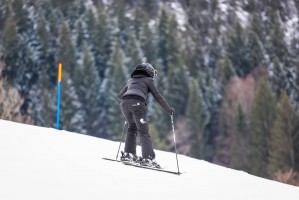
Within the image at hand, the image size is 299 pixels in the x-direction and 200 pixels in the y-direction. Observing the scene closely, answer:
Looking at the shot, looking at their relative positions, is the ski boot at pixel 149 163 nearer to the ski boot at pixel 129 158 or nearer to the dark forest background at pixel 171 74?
the ski boot at pixel 129 158

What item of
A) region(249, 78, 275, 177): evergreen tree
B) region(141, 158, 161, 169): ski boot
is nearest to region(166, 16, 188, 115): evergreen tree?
region(249, 78, 275, 177): evergreen tree

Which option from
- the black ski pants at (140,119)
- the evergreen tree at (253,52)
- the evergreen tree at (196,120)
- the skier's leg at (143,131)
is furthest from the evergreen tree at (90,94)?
the skier's leg at (143,131)

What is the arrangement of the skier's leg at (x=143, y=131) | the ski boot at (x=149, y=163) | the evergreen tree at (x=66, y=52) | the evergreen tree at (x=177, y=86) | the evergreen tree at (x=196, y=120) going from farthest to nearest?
the evergreen tree at (x=66, y=52), the evergreen tree at (x=177, y=86), the evergreen tree at (x=196, y=120), the skier's leg at (x=143, y=131), the ski boot at (x=149, y=163)

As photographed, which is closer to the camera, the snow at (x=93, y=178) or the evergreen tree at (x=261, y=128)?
the snow at (x=93, y=178)

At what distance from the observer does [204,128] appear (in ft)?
293

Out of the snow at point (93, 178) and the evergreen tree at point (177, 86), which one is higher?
the snow at point (93, 178)

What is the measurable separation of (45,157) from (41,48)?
103314 millimetres

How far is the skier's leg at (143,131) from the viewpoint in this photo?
8820mm

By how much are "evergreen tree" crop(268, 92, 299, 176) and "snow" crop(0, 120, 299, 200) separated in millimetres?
61245

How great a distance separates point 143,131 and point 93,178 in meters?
1.94

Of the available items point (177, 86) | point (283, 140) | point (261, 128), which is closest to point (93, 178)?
point (283, 140)

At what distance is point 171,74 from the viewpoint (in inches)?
3964

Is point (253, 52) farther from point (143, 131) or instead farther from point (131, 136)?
point (143, 131)

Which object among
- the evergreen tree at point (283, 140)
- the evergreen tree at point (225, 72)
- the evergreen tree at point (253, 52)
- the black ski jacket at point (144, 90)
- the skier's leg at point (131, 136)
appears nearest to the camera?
the black ski jacket at point (144, 90)
